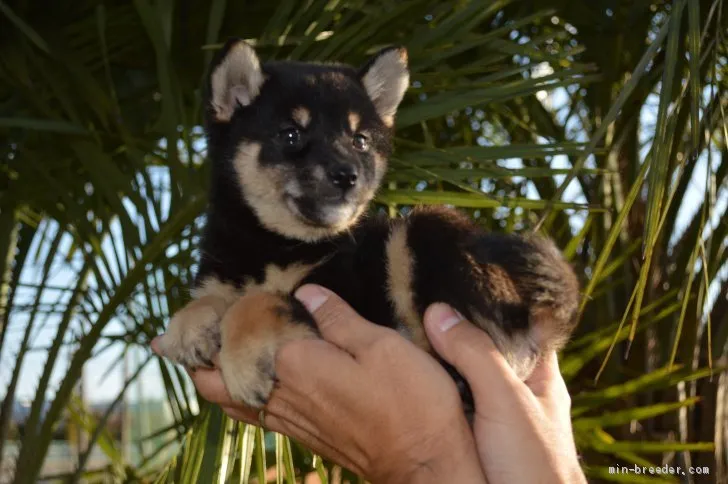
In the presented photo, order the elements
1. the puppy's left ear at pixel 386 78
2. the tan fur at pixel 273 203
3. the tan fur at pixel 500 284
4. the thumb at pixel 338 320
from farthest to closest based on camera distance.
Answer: the puppy's left ear at pixel 386 78, the tan fur at pixel 273 203, the thumb at pixel 338 320, the tan fur at pixel 500 284

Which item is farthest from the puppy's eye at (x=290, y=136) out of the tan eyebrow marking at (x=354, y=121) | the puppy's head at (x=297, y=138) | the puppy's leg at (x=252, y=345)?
the puppy's leg at (x=252, y=345)

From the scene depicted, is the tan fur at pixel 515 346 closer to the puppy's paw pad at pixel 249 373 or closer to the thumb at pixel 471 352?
the thumb at pixel 471 352

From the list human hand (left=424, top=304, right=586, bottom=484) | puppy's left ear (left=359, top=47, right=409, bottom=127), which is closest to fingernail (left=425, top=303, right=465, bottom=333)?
human hand (left=424, top=304, right=586, bottom=484)

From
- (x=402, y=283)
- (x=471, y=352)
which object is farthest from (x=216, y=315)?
(x=471, y=352)

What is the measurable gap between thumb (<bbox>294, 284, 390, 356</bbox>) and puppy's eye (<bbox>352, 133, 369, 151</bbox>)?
36cm

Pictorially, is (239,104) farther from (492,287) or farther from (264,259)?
(492,287)

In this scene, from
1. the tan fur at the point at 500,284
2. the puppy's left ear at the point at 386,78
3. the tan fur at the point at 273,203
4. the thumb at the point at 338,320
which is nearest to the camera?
the tan fur at the point at 500,284

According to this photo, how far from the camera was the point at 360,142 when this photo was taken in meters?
1.79

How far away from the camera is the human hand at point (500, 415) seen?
150 cm

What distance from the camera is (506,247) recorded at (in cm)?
150

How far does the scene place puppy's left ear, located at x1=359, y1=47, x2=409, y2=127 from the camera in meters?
1.80

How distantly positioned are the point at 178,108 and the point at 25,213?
1280 mm

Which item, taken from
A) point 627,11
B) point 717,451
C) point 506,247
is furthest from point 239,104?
point 717,451

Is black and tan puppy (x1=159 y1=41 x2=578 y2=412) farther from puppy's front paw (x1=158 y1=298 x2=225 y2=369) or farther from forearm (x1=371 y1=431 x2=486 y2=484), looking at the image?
forearm (x1=371 y1=431 x2=486 y2=484)
